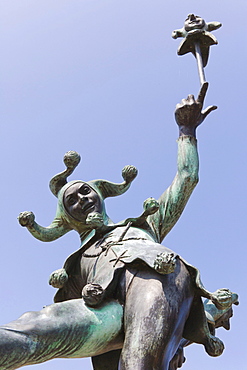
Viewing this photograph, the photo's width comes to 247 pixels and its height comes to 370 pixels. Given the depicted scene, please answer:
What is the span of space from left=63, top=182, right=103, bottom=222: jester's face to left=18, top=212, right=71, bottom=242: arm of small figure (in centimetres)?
24

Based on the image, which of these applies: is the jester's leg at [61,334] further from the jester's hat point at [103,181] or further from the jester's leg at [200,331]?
the jester's hat point at [103,181]

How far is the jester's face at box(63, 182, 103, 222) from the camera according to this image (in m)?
7.42

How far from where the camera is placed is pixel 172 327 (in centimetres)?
595

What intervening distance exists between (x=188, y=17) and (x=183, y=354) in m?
3.99

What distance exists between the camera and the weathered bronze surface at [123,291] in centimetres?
571

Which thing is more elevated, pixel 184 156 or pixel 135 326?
pixel 184 156

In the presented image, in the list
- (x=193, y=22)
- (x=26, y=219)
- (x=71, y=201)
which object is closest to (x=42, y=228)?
(x=26, y=219)

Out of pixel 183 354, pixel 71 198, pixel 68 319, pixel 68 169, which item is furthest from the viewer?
pixel 68 169

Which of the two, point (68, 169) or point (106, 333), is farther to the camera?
point (68, 169)

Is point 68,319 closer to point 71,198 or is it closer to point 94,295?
point 94,295

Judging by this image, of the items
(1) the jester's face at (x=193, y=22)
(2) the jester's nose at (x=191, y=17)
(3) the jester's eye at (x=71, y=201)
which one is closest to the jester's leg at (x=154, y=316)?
(3) the jester's eye at (x=71, y=201)

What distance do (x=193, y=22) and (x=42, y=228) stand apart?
304cm

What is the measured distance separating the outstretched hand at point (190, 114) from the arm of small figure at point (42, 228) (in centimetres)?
170

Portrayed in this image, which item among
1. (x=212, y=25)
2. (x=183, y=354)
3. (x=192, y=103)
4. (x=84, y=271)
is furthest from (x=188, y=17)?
Answer: (x=183, y=354)
